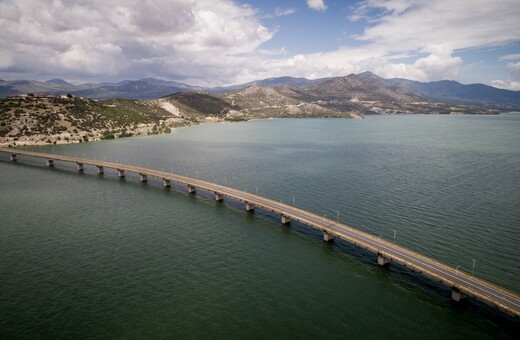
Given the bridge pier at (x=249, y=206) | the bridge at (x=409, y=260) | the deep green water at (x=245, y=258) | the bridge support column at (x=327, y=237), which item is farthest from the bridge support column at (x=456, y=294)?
the bridge pier at (x=249, y=206)

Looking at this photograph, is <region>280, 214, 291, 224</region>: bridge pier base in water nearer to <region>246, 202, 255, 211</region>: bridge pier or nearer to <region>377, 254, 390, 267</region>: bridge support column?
<region>246, 202, 255, 211</region>: bridge pier

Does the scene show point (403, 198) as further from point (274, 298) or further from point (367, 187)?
point (274, 298)

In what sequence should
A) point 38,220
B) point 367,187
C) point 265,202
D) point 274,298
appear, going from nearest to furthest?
point 274,298 → point 38,220 → point 265,202 → point 367,187

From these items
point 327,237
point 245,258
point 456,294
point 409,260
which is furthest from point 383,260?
point 245,258

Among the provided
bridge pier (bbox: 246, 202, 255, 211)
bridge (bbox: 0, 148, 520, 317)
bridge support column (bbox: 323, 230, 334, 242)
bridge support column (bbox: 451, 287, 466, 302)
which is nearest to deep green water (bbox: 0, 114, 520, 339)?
bridge support column (bbox: 451, 287, 466, 302)

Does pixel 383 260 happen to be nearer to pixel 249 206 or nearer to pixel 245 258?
pixel 245 258

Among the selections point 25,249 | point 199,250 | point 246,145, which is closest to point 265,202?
point 199,250
